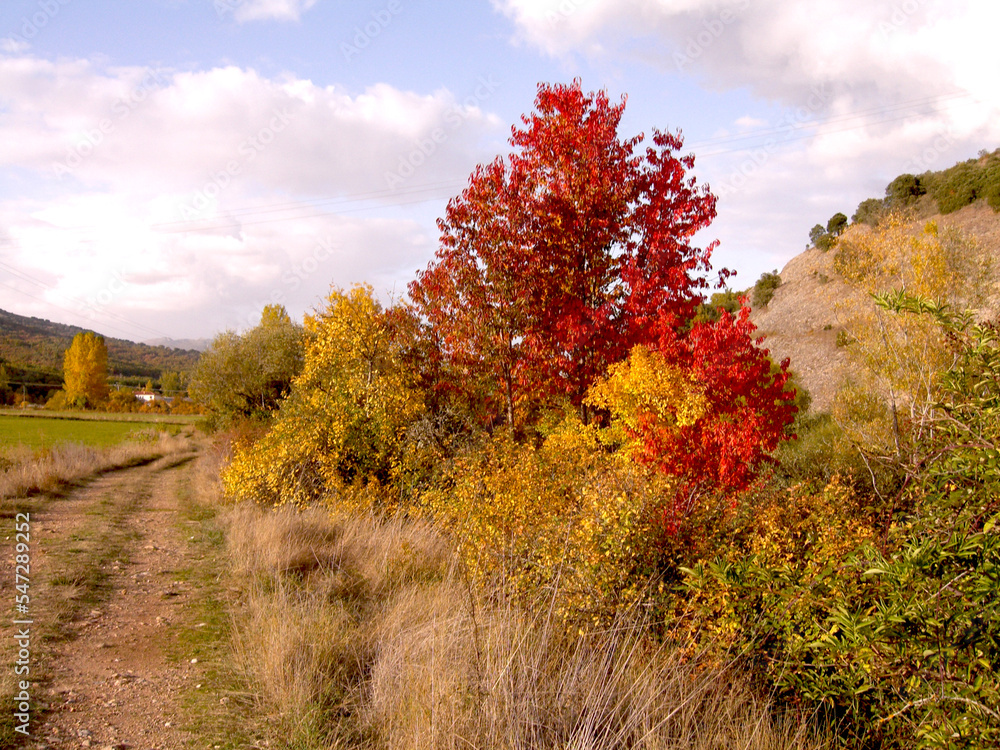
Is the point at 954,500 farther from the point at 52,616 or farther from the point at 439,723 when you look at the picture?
the point at 52,616

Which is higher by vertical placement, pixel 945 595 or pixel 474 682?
pixel 945 595

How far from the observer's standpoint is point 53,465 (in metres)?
15.6

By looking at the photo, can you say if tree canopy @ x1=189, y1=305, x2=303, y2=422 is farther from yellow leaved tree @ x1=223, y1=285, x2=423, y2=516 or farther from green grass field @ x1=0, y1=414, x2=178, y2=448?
yellow leaved tree @ x1=223, y1=285, x2=423, y2=516

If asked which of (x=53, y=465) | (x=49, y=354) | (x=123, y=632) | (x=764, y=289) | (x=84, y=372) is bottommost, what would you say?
(x=123, y=632)

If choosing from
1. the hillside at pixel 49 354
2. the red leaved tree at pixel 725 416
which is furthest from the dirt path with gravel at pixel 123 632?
the hillside at pixel 49 354

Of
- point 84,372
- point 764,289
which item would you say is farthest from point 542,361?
point 84,372

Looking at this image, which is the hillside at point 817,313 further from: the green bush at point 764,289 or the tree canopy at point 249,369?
the tree canopy at point 249,369

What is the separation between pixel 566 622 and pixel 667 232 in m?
7.58

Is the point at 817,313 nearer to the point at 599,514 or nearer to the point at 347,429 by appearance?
the point at 347,429

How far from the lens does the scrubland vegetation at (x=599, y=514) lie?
2.98m

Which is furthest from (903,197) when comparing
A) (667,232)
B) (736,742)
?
(736,742)

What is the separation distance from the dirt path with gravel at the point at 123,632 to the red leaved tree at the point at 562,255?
5.77 metres

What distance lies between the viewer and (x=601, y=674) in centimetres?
382

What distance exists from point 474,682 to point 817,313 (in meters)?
47.8
